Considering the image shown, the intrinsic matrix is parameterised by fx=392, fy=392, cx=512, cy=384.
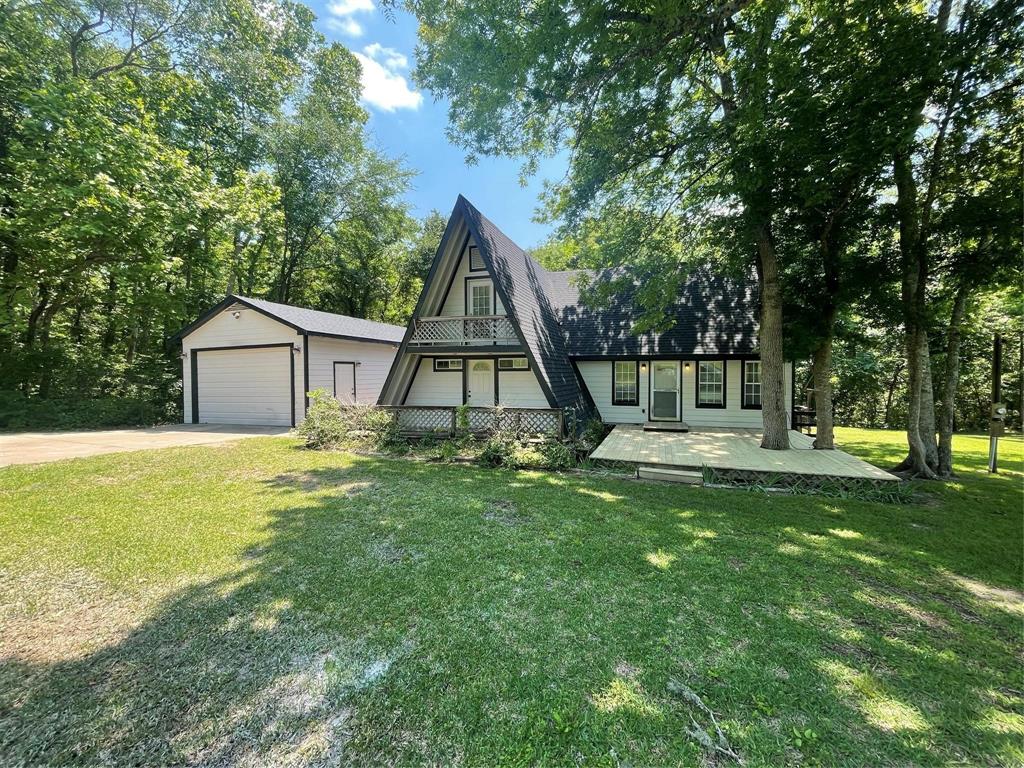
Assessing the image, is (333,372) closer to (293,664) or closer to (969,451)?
(293,664)

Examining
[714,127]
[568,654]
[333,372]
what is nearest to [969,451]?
[714,127]

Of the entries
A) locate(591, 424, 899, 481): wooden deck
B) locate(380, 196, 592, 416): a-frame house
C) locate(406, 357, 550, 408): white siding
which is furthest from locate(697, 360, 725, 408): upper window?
locate(406, 357, 550, 408): white siding

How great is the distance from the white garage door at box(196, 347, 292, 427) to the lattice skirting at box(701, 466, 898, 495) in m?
13.1

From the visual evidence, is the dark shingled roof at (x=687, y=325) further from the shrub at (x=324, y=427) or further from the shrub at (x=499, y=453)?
the shrub at (x=324, y=427)

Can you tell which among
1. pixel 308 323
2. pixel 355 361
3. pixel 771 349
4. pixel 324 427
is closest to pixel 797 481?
pixel 771 349

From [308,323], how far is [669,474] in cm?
1303

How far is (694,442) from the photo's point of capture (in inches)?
371

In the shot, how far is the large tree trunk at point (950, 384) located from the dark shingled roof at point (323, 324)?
1642 centimetres

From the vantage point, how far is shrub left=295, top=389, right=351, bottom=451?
9.99 metres

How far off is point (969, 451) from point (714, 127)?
11.8 metres

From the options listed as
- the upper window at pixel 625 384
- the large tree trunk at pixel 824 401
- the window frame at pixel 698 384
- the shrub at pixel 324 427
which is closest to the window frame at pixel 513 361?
the upper window at pixel 625 384

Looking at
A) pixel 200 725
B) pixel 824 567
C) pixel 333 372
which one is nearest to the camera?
pixel 200 725

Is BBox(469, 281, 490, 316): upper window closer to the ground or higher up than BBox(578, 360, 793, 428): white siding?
higher up

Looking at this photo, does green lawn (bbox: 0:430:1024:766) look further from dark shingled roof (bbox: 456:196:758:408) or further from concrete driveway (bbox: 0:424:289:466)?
dark shingled roof (bbox: 456:196:758:408)
